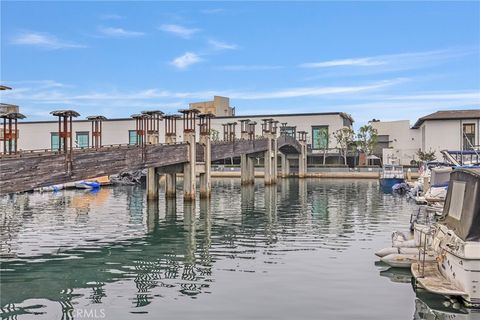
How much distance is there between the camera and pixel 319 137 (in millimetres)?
132625

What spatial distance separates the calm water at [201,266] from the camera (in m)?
17.3

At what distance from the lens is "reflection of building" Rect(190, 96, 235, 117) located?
6112 inches

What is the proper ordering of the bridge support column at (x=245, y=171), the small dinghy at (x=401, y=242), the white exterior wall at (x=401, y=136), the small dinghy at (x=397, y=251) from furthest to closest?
the white exterior wall at (x=401, y=136) → the bridge support column at (x=245, y=171) → the small dinghy at (x=401, y=242) → the small dinghy at (x=397, y=251)

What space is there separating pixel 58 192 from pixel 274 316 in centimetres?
6714

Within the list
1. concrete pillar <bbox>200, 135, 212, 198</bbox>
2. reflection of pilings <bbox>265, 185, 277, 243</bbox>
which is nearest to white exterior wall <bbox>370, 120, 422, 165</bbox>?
reflection of pilings <bbox>265, 185, 277, 243</bbox>

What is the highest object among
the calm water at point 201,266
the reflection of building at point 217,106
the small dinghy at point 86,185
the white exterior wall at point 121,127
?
the reflection of building at point 217,106

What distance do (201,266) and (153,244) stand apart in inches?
284

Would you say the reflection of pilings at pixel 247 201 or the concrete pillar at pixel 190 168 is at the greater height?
the concrete pillar at pixel 190 168

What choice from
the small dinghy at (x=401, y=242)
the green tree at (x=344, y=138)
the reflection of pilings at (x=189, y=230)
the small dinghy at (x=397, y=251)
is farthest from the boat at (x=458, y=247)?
the green tree at (x=344, y=138)

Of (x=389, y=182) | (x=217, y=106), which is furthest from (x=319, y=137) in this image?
(x=389, y=182)

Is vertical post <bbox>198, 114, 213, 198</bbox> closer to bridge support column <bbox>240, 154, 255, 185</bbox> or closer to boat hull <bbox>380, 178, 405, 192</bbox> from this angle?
bridge support column <bbox>240, 154, 255, 185</bbox>

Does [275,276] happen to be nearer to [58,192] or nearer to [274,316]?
[274,316]

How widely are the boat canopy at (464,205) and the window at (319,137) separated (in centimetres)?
10994

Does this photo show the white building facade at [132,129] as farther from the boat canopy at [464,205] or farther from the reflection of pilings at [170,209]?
the boat canopy at [464,205]
